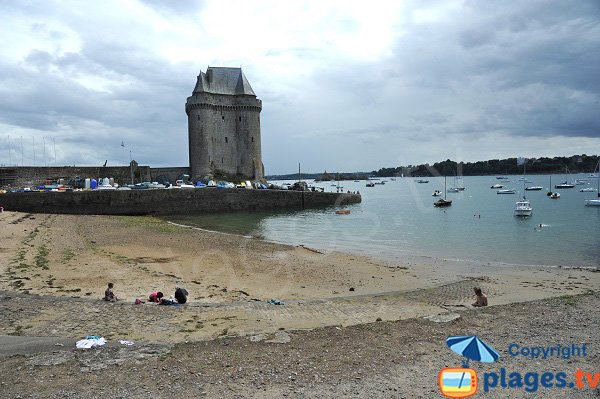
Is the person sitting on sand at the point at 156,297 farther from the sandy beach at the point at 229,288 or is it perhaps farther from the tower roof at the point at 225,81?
the tower roof at the point at 225,81

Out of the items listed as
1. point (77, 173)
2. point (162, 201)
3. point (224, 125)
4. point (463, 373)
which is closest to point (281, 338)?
point (463, 373)

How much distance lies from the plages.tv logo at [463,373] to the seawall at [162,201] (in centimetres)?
4833

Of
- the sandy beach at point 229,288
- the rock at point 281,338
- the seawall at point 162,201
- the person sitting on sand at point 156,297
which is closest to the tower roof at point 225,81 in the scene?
the seawall at point 162,201

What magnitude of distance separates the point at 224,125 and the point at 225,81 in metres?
7.94

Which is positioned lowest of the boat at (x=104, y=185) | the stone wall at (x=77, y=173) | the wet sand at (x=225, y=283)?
the wet sand at (x=225, y=283)

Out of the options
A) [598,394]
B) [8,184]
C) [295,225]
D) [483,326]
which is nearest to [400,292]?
[483,326]

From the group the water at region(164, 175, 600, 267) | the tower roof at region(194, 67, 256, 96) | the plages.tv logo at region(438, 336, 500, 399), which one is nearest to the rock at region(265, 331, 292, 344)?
the plages.tv logo at region(438, 336, 500, 399)

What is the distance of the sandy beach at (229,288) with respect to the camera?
9.48 m

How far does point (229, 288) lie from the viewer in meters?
15.7

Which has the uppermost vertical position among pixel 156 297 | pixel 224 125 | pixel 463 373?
pixel 224 125

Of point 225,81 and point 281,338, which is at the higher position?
point 225,81

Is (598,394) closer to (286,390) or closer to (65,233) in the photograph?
(286,390)

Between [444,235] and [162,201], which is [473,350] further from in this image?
[162,201]

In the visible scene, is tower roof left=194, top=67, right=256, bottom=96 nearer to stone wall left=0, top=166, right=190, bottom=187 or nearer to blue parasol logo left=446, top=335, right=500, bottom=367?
stone wall left=0, top=166, right=190, bottom=187
